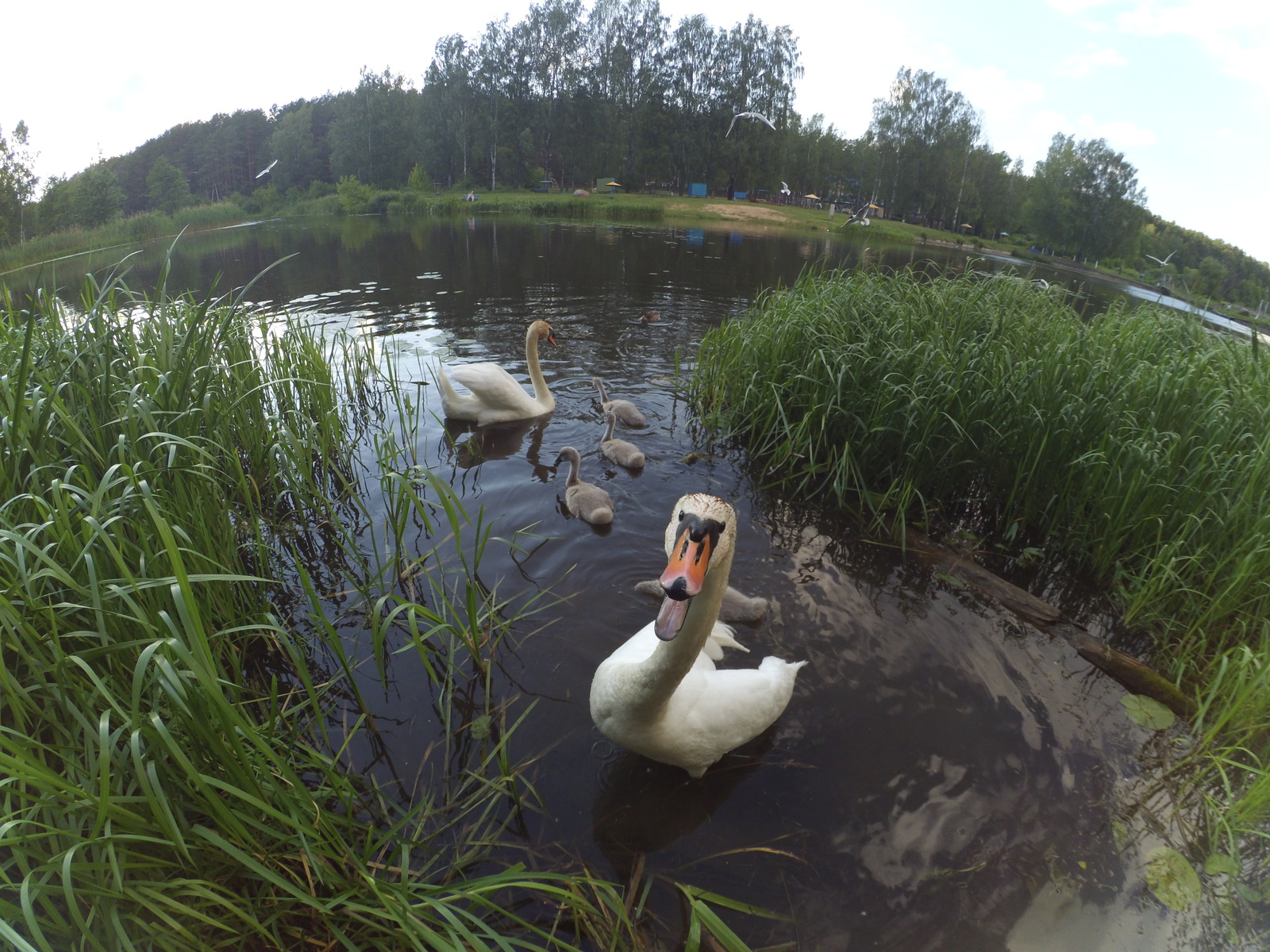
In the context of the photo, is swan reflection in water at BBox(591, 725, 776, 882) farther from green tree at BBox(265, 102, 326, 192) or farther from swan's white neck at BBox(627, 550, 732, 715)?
green tree at BBox(265, 102, 326, 192)

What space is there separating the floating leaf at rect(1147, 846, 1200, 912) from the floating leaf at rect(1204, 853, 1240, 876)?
0.07 meters

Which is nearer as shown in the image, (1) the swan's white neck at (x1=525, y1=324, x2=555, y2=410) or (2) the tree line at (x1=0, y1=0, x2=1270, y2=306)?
(1) the swan's white neck at (x1=525, y1=324, x2=555, y2=410)

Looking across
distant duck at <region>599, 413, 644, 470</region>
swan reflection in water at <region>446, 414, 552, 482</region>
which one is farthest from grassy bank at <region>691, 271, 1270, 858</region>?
swan reflection in water at <region>446, 414, 552, 482</region>

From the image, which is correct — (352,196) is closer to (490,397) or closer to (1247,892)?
(490,397)

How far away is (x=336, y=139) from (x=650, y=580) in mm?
86245

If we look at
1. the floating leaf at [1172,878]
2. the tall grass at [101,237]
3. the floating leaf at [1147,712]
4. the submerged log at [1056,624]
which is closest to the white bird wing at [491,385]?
the submerged log at [1056,624]

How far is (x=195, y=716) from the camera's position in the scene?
5.82 feet

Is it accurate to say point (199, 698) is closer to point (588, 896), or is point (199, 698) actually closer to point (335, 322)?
Answer: point (588, 896)

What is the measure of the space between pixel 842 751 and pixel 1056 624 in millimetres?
2226

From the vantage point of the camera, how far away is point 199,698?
185 cm

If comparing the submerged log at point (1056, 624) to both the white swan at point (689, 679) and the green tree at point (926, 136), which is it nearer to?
the white swan at point (689, 679)

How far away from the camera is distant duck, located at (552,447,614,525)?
5.25 m

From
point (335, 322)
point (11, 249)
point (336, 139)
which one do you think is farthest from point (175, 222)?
point (336, 139)

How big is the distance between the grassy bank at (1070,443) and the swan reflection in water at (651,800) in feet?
7.67
